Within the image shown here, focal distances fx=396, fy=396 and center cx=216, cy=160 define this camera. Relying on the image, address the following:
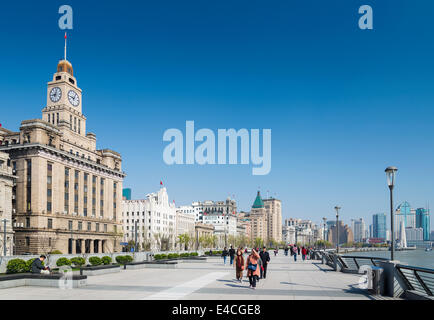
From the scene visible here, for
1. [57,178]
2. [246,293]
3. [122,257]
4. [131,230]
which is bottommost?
[131,230]

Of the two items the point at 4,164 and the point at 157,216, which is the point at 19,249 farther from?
the point at 157,216

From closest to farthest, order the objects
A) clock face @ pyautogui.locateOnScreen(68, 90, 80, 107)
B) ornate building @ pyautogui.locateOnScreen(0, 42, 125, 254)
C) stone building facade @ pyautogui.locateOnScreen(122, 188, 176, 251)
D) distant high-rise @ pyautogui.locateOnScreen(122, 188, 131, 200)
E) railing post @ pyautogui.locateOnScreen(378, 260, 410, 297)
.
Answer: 1. railing post @ pyautogui.locateOnScreen(378, 260, 410, 297)
2. ornate building @ pyautogui.locateOnScreen(0, 42, 125, 254)
3. clock face @ pyautogui.locateOnScreen(68, 90, 80, 107)
4. stone building facade @ pyautogui.locateOnScreen(122, 188, 176, 251)
5. distant high-rise @ pyautogui.locateOnScreen(122, 188, 131, 200)

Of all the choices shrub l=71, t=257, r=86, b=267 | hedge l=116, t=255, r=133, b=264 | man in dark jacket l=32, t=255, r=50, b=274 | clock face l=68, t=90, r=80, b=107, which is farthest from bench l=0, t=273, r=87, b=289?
clock face l=68, t=90, r=80, b=107

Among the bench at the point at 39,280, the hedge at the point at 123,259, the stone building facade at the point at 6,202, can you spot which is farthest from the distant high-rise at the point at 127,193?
the bench at the point at 39,280

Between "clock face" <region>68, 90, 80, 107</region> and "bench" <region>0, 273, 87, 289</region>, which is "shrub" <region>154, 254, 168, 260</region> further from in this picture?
"clock face" <region>68, 90, 80, 107</region>

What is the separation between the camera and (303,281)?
20.4 meters

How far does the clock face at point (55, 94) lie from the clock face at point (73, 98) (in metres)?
2.12

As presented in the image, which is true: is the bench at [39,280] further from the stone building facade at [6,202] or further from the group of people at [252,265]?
the stone building facade at [6,202]

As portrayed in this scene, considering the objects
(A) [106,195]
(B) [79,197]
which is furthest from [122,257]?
(A) [106,195]

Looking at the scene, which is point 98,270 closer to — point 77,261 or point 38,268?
point 38,268

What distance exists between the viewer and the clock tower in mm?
83812

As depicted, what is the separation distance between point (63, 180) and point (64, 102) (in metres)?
19.0

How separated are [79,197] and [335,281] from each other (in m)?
68.5
